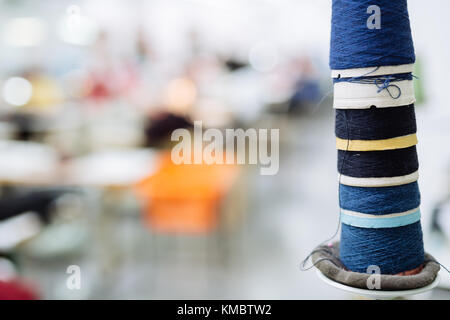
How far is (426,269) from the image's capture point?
0.54 m

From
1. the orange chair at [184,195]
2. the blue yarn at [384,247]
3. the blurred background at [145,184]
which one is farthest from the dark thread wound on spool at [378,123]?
the orange chair at [184,195]

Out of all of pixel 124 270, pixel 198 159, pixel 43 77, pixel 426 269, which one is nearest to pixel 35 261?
pixel 124 270

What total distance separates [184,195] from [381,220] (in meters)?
2.15

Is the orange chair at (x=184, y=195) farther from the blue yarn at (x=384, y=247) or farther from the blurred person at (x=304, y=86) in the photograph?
the blue yarn at (x=384, y=247)

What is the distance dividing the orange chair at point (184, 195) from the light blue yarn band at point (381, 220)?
6.96ft

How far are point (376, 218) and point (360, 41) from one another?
0.19 metres

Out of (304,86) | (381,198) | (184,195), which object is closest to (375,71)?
(381,198)

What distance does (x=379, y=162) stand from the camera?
0.49 m

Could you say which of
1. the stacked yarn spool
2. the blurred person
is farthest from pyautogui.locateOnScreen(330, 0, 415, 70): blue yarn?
the blurred person

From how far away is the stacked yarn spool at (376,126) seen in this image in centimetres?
47

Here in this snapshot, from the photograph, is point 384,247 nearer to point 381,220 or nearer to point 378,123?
point 381,220

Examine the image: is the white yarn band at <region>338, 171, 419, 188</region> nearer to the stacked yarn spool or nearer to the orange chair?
the stacked yarn spool
